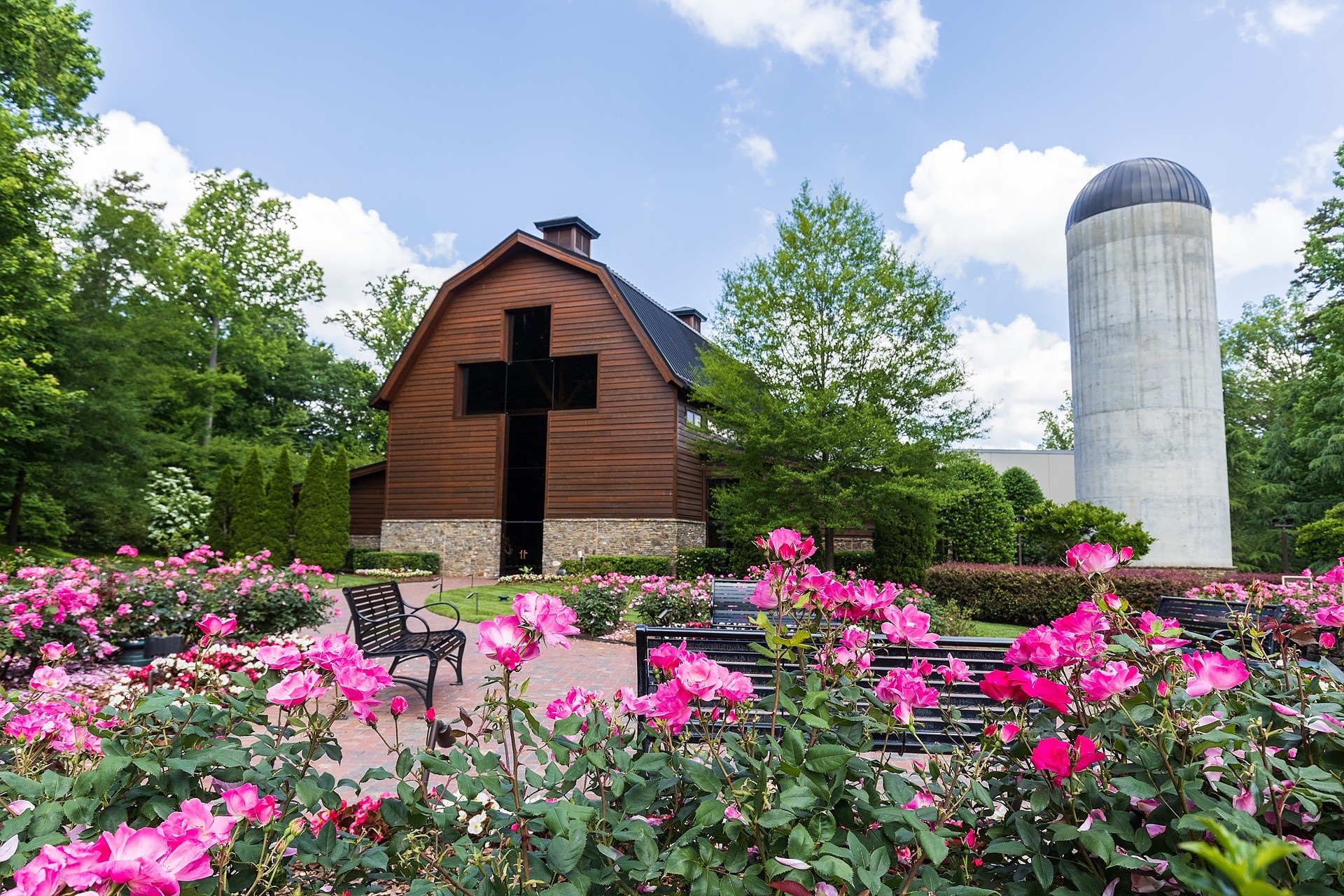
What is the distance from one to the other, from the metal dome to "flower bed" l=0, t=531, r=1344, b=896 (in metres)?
20.7

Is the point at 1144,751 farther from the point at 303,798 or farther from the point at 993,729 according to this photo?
the point at 303,798

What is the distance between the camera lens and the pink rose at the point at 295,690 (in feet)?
4.69

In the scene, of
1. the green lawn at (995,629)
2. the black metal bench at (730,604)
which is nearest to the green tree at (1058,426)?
the green lawn at (995,629)

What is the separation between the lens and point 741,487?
47.0 ft

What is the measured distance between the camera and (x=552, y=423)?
17.9 metres

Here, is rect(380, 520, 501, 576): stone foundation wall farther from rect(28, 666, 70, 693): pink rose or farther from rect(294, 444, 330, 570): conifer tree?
rect(28, 666, 70, 693): pink rose

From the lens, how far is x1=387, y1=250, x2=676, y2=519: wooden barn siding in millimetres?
17031

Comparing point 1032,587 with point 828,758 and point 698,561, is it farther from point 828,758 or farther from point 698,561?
point 828,758

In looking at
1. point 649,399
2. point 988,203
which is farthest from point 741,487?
point 988,203

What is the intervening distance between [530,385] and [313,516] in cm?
696

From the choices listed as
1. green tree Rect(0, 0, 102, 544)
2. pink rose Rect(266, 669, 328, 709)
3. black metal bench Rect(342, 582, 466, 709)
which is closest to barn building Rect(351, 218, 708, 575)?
green tree Rect(0, 0, 102, 544)

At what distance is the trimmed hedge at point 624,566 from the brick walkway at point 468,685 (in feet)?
19.6

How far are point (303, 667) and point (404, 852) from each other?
2.08ft

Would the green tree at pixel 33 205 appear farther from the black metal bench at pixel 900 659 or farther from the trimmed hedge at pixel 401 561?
the black metal bench at pixel 900 659
